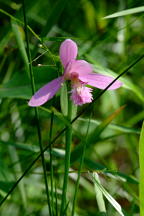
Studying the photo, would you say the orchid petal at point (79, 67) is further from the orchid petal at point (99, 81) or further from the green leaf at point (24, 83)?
the green leaf at point (24, 83)

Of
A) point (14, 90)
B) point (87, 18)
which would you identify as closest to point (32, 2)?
point (14, 90)

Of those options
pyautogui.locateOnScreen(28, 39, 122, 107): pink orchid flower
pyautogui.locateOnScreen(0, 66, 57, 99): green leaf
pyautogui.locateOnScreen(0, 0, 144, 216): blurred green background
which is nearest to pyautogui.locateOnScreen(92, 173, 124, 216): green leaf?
pyautogui.locateOnScreen(0, 0, 144, 216): blurred green background

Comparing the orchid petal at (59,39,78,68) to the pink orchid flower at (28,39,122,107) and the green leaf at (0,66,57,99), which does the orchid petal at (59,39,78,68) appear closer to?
the pink orchid flower at (28,39,122,107)

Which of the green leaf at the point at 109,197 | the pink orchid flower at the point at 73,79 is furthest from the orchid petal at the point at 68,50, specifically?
the green leaf at the point at 109,197

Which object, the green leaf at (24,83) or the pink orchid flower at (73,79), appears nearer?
the pink orchid flower at (73,79)

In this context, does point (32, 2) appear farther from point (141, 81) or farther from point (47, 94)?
point (141, 81)

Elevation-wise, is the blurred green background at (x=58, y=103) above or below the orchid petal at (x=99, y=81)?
above

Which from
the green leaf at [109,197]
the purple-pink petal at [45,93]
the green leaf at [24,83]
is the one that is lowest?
the green leaf at [109,197]

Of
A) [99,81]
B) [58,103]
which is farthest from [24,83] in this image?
[58,103]
